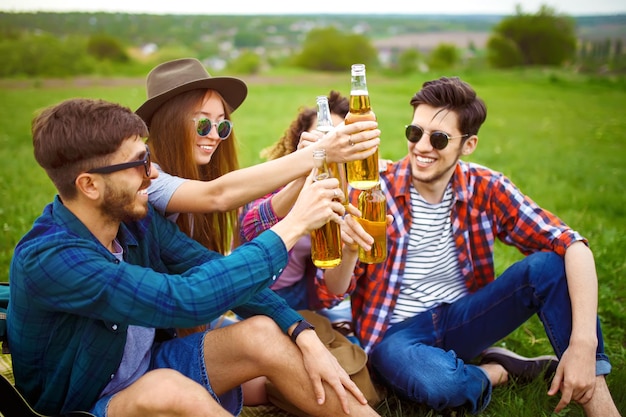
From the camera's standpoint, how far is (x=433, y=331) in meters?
3.90

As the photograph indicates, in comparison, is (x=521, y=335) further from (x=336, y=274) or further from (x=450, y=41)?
(x=450, y=41)

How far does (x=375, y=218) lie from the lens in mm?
3564

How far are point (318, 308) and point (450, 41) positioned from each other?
3627 cm

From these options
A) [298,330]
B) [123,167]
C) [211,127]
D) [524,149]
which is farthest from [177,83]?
[524,149]

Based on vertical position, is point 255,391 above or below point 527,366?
above

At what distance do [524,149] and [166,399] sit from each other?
11005 millimetres

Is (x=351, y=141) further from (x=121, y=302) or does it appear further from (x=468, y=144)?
(x=468, y=144)

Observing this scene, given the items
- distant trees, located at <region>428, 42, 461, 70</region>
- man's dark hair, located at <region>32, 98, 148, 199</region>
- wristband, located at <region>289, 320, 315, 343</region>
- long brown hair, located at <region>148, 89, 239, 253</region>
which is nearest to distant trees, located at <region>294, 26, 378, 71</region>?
distant trees, located at <region>428, 42, 461, 70</region>

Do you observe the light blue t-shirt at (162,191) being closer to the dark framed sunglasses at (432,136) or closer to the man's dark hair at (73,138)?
the man's dark hair at (73,138)

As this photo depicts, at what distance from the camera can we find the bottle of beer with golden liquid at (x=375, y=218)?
3.54 meters

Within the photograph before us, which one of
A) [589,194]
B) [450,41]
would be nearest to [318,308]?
[589,194]

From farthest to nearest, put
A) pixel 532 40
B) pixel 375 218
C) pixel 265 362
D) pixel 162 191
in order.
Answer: pixel 532 40 → pixel 375 218 → pixel 162 191 → pixel 265 362

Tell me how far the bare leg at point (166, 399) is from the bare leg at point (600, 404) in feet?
6.57

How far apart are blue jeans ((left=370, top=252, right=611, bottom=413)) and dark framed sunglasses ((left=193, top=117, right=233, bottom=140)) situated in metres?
1.68
